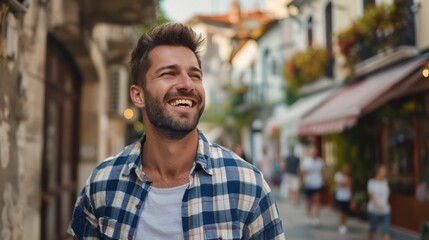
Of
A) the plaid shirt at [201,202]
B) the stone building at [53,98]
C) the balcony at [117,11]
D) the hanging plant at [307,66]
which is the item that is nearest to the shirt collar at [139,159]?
the plaid shirt at [201,202]

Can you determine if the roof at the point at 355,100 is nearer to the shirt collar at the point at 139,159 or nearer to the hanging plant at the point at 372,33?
the hanging plant at the point at 372,33

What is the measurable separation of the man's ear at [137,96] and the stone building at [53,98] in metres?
1.69

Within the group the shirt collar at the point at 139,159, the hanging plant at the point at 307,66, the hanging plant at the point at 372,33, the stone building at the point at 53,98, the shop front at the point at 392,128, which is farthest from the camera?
the hanging plant at the point at 307,66

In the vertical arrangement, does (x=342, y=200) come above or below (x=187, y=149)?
below

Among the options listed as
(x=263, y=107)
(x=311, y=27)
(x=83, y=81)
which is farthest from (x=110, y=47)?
(x=263, y=107)

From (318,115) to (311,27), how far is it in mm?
5490

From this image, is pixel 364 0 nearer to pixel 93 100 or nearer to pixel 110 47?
pixel 110 47

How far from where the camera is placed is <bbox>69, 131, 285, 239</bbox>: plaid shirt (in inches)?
81.2

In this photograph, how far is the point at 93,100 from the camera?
1042cm

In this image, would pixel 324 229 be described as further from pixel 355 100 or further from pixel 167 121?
pixel 167 121

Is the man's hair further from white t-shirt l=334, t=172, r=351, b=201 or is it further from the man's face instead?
white t-shirt l=334, t=172, r=351, b=201

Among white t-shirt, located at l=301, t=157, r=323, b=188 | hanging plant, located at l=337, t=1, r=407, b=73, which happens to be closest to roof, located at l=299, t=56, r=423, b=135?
hanging plant, located at l=337, t=1, r=407, b=73

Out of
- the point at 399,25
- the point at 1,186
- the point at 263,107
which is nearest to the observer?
the point at 1,186

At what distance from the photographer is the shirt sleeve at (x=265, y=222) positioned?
2.09 metres
